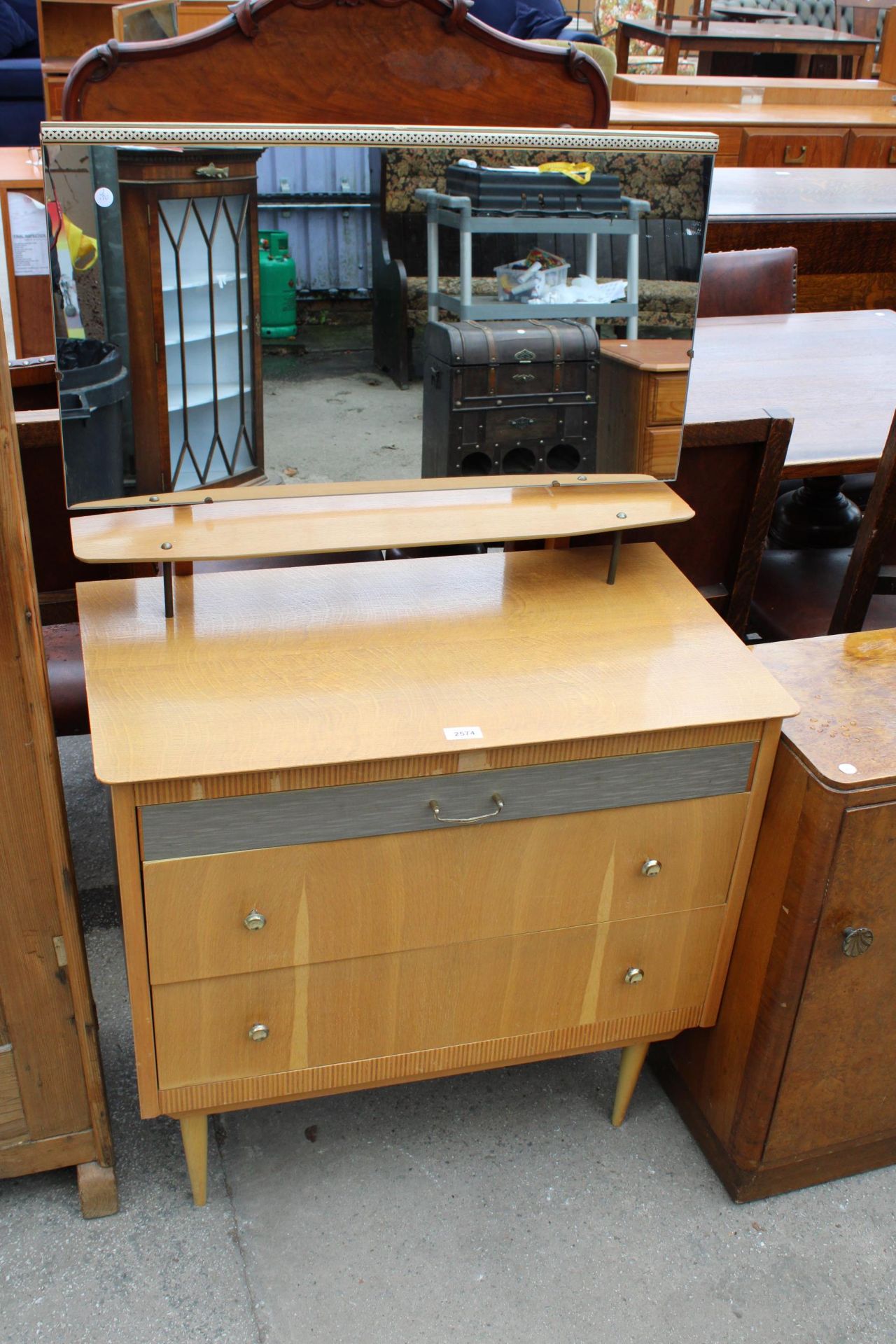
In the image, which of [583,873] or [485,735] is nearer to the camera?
[485,735]

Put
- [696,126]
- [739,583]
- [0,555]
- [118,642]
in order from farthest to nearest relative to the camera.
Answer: [696,126], [739,583], [118,642], [0,555]

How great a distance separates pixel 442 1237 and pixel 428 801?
71 centimetres

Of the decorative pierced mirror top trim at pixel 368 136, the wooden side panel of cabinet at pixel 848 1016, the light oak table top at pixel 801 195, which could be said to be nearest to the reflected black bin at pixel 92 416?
the decorative pierced mirror top trim at pixel 368 136

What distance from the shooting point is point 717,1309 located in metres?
1.54

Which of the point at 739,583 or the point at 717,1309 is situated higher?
the point at 739,583

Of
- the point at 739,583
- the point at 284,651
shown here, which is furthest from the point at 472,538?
the point at 739,583

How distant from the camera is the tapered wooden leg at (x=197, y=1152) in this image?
1.54 m

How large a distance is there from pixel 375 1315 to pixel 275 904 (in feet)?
2.00

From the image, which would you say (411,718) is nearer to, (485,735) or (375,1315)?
(485,735)

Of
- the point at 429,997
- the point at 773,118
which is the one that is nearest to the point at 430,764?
the point at 429,997

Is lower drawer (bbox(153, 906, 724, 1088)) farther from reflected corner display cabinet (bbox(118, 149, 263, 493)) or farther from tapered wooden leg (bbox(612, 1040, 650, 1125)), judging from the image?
reflected corner display cabinet (bbox(118, 149, 263, 493))

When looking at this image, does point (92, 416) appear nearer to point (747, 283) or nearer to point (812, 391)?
point (812, 391)

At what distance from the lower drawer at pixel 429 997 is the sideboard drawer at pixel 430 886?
3cm

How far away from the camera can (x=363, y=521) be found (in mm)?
1534
